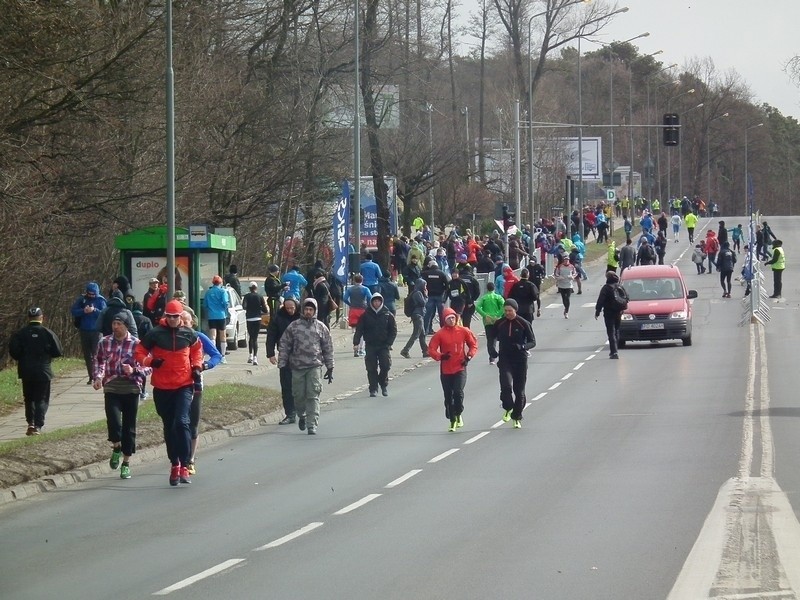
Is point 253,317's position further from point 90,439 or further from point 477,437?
point 90,439

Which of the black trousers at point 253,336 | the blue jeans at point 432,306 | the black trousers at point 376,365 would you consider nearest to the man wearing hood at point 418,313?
the blue jeans at point 432,306

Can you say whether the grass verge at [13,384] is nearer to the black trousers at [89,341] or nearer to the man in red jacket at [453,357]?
the black trousers at [89,341]

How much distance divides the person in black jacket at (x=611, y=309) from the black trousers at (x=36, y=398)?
14.2m

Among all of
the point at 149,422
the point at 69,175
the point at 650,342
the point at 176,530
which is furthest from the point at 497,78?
the point at 176,530

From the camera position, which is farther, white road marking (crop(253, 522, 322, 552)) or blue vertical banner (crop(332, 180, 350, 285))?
blue vertical banner (crop(332, 180, 350, 285))

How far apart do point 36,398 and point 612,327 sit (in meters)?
14.9

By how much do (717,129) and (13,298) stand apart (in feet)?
368

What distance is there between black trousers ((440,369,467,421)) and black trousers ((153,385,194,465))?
5184mm

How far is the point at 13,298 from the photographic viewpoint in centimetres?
2970

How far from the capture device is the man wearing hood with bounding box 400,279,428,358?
98.6 feet

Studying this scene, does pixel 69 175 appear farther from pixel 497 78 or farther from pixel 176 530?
pixel 497 78

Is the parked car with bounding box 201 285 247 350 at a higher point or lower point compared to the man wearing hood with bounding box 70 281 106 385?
lower

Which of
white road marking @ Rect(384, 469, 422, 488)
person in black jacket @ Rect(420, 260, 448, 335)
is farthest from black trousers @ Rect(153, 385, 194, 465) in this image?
person in black jacket @ Rect(420, 260, 448, 335)

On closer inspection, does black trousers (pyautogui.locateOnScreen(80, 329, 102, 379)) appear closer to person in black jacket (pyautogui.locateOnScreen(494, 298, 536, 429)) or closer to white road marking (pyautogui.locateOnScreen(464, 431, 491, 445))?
person in black jacket (pyautogui.locateOnScreen(494, 298, 536, 429))
